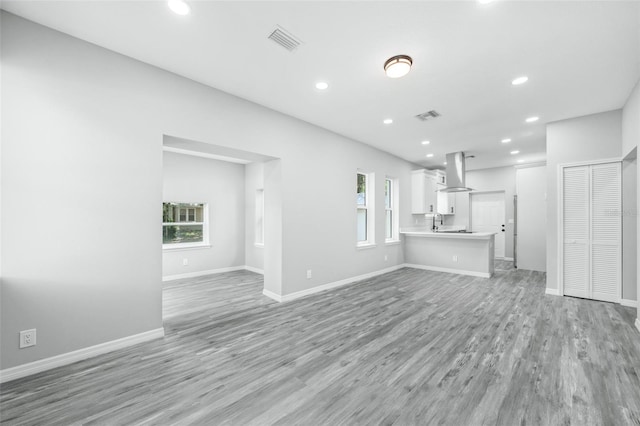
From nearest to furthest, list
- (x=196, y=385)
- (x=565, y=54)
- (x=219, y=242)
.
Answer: (x=196, y=385)
(x=565, y=54)
(x=219, y=242)

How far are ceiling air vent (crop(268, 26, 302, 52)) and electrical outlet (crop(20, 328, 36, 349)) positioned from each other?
3184 millimetres

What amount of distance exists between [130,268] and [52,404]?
1.12 m

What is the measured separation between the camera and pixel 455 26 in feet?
7.12

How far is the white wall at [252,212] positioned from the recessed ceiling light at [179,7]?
426 centimetres

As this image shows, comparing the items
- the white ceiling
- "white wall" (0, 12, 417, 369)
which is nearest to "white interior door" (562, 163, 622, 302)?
the white ceiling

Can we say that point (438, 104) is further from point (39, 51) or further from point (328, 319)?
point (39, 51)

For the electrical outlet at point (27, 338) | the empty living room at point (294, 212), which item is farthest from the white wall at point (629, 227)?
the electrical outlet at point (27, 338)

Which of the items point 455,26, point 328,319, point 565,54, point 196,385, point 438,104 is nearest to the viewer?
point 196,385

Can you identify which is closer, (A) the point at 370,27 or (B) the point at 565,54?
(A) the point at 370,27

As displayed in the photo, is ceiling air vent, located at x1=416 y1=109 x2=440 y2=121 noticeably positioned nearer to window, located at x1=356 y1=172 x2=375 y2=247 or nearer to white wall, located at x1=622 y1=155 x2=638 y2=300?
window, located at x1=356 y1=172 x2=375 y2=247

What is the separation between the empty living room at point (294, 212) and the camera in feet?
6.39

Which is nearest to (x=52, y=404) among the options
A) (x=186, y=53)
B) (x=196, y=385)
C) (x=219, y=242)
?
(x=196, y=385)

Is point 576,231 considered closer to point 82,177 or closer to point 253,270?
point 253,270

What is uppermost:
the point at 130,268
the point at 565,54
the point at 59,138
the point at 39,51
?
the point at 565,54
